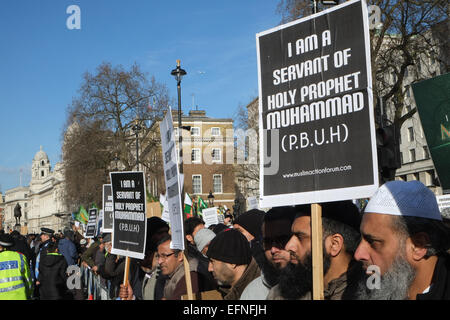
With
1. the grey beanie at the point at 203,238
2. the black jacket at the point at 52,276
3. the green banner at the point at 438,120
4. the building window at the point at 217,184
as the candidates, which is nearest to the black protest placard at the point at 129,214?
the grey beanie at the point at 203,238

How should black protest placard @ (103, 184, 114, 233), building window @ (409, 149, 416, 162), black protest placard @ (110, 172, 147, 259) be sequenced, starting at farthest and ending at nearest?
building window @ (409, 149, 416, 162)
black protest placard @ (103, 184, 114, 233)
black protest placard @ (110, 172, 147, 259)

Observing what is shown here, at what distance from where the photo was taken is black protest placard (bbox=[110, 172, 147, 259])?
6.12 metres

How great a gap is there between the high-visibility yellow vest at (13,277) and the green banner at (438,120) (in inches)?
212

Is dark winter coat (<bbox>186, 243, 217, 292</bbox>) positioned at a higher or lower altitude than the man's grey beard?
lower

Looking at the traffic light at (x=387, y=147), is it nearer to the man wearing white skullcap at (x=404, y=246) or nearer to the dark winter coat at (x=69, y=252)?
the man wearing white skullcap at (x=404, y=246)

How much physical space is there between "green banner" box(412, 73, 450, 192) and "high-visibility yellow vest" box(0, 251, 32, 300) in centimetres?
538

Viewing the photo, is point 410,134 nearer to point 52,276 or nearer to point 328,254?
point 52,276

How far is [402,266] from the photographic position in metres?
2.54

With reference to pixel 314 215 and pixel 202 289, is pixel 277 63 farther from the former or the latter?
pixel 202 289

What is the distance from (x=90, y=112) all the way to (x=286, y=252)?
122ft

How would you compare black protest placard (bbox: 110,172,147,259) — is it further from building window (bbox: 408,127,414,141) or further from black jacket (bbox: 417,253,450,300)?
building window (bbox: 408,127,414,141)

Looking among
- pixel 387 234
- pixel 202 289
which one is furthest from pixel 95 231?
pixel 387 234

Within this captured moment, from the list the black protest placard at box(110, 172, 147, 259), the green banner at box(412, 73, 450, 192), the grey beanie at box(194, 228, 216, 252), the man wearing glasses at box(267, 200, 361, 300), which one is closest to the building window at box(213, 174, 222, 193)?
the grey beanie at box(194, 228, 216, 252)
